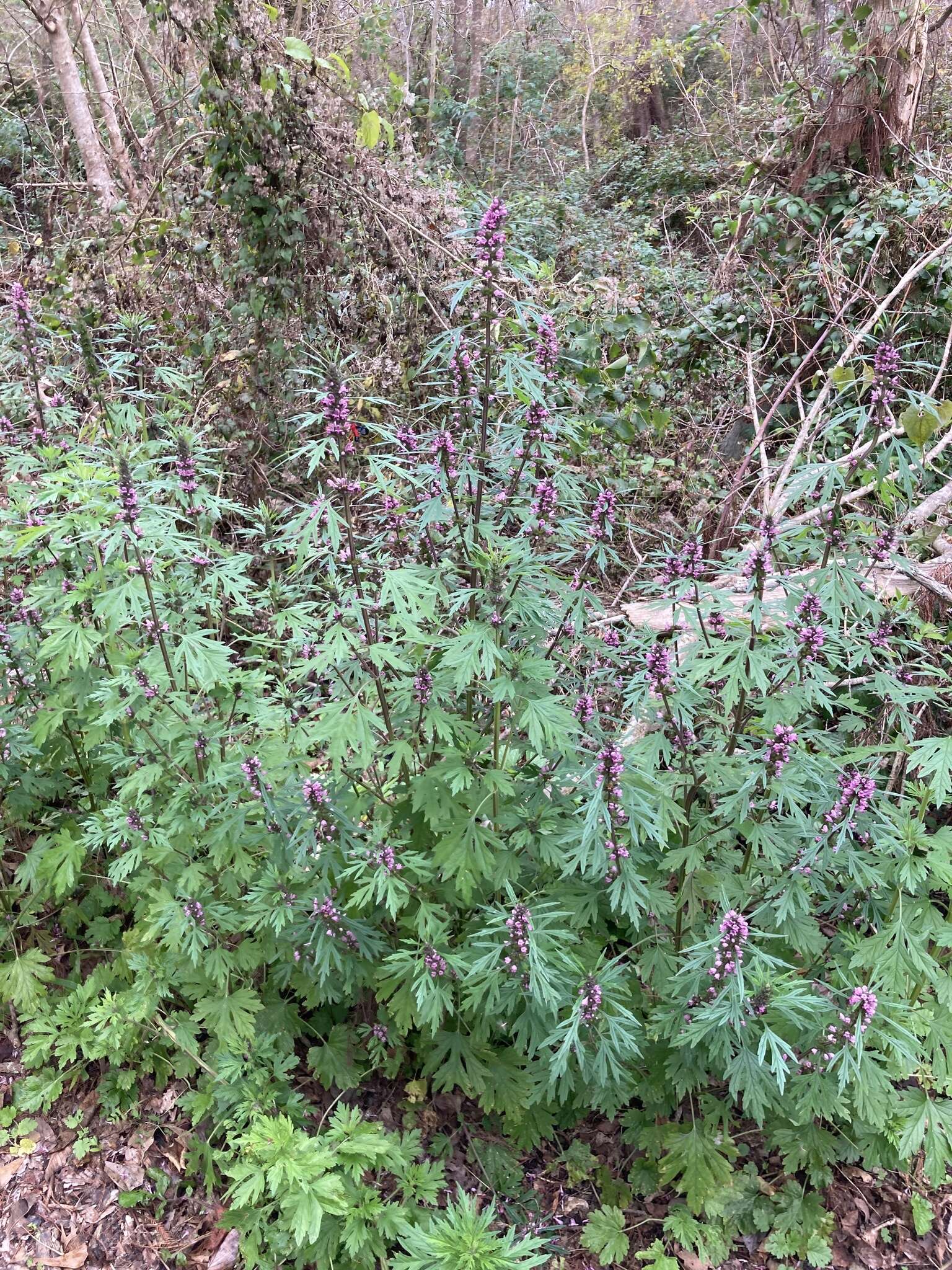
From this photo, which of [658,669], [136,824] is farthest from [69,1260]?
[658,669]

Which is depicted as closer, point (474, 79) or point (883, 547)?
point (883, 547)

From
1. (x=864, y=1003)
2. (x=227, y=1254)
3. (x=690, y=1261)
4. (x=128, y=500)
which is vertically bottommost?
(x=690, y=1261)

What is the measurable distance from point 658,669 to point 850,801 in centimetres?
65

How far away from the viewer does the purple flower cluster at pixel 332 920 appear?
2.38 meters

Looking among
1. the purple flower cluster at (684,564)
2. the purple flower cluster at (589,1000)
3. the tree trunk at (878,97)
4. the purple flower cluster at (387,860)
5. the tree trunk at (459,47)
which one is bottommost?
the purple flower cluster at (589,1000)

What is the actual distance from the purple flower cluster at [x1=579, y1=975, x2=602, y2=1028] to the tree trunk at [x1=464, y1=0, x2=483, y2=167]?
521 inches

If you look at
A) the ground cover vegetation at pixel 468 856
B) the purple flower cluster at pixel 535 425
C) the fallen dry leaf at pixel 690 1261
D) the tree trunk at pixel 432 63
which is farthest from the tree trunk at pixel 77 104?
the fallen dry leaf at pixel 690 1261

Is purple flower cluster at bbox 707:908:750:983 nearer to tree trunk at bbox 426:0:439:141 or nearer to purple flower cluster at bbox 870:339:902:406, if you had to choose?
purple flower cluster at bbox 870:339:902:406

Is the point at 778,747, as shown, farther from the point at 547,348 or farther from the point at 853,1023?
the point at 547,348

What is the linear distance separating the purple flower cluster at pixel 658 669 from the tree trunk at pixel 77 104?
6.33 m

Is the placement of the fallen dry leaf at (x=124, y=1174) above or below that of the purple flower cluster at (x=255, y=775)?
below

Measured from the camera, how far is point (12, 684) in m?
2.81

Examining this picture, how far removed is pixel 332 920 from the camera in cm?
239

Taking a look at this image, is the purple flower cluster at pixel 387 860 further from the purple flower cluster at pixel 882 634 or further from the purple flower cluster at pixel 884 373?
the purple flower cluster at pixel 884 373
